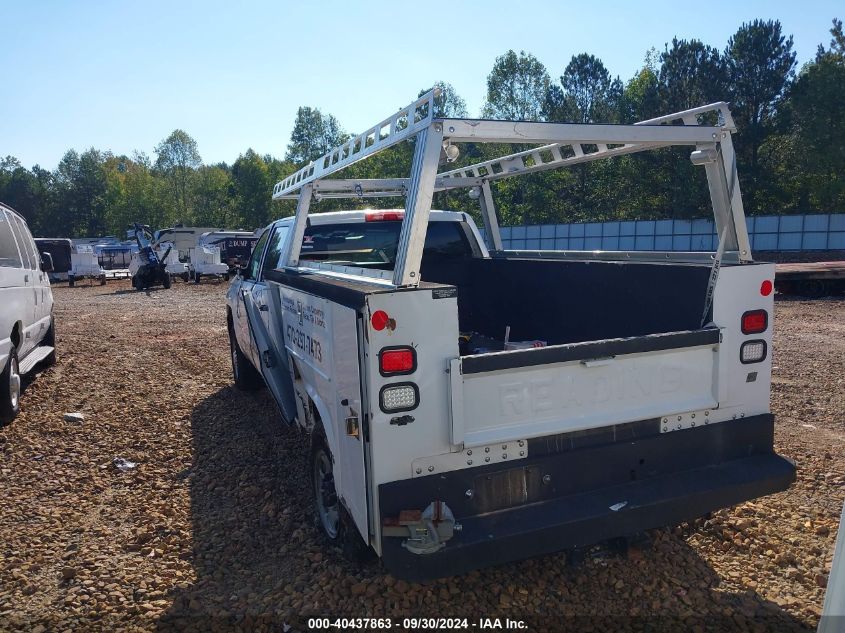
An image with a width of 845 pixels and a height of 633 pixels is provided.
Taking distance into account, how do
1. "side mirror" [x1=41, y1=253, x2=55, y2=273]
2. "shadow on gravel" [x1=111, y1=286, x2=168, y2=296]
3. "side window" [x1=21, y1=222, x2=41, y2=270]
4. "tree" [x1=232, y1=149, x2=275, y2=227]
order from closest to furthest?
"side window" [x1=21, y1=222, x2=41, y2=270] → "side mirror" [x1=41, y1=253, x2=55, y2=273] → "shadow on gravel" [x1=111, y1=286, x2=168, y2=296] → "tree" [x1=232, y1=149, x2=275, y2=227]

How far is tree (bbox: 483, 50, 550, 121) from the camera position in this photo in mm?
51406

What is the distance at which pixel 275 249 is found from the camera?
6.10 metres

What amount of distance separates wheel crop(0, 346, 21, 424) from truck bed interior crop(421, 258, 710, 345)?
Result: 4.25 m

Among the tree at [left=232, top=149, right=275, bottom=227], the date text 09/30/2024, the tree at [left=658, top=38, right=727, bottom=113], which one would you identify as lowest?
the date text 09/30/2024

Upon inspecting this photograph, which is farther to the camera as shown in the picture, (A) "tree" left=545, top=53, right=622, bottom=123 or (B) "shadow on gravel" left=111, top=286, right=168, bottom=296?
(A) "tree" left=545, top=53, right=622, bottom=123

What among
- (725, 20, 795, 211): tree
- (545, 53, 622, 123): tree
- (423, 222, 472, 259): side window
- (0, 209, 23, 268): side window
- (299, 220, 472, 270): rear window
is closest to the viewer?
(299, 220, 472, 270): rear window

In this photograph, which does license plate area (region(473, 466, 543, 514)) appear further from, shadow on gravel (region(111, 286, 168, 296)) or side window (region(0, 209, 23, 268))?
shadow on gravel (region(111, 286, 168, 296))

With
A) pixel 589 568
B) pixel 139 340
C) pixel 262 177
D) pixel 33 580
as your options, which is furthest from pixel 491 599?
pixel 262 177

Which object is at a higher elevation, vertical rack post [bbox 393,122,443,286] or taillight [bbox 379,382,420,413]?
vertical rack post [bbox 393,122,443,286]

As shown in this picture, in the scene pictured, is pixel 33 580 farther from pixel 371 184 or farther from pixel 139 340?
pixel 139 340

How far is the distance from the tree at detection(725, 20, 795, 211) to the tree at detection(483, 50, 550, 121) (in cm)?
1776

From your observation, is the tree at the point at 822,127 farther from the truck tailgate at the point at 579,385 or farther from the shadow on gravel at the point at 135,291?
the truck tailgate at the point at 579,385

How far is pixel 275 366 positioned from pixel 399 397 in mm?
2527

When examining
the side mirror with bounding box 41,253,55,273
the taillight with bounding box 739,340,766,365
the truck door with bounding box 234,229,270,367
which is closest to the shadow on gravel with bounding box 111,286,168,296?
the side mirror with bounding box 41,253,55,273
